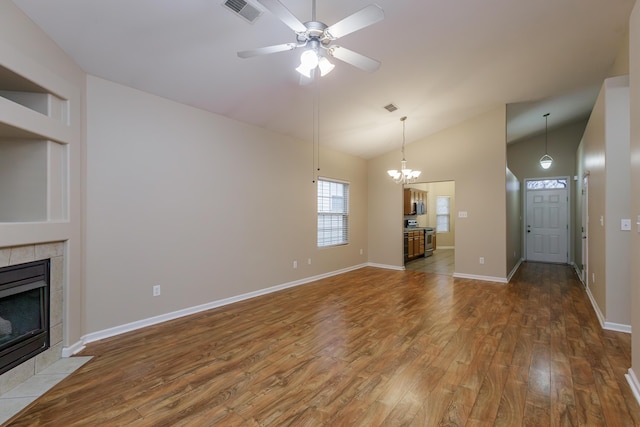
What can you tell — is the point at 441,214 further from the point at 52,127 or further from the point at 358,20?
the point at 52,127

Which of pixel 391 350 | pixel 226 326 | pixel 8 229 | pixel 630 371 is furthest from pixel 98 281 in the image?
pixel 630 371

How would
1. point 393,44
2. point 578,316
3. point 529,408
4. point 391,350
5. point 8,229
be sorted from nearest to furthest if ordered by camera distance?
1. point 529,408
2. point 8,229
3. point 391,350
4. point 393,44
5. point 578,316

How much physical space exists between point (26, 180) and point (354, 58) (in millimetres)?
3005

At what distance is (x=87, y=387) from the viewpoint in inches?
86.0

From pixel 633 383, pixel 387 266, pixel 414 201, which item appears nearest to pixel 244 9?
pixel 633 383

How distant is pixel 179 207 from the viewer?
3604mm

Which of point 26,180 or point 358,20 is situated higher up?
point 358,20

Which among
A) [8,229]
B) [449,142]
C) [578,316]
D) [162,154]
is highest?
[449,142]

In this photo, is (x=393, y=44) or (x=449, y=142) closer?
(x=393, y=44)

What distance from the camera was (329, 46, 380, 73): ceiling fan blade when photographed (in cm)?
229

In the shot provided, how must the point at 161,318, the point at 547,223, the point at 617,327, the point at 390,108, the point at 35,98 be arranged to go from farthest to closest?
the point at 547,223 < the point at 390,108 < the point at 161,318 < the point at 617,327 < the point at 35,98

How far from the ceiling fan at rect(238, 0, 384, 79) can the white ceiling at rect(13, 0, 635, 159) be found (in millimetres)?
498

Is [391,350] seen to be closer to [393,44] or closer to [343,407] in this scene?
[343,407]

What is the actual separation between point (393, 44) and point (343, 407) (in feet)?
11.4
